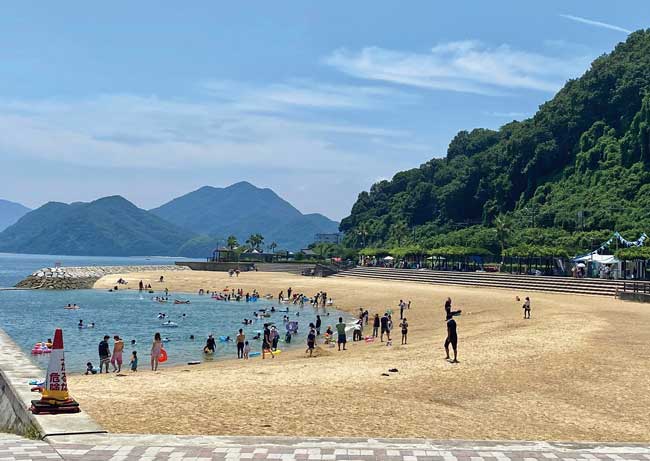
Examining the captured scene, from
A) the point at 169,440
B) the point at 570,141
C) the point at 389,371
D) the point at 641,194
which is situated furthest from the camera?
the point at 570,141

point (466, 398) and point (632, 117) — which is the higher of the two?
point (632, 117)

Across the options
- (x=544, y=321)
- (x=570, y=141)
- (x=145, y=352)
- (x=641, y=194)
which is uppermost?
(x=570, y=141)

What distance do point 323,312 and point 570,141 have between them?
8216 cm

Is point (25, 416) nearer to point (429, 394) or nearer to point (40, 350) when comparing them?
point (429, 394)

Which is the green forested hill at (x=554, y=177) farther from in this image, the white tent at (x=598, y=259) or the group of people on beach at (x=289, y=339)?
the group of people on beach at (x=289, y=339)

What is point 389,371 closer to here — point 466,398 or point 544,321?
point 466,398

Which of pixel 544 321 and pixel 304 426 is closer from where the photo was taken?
pixel 304 426

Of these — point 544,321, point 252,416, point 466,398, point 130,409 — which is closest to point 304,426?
point 252,416

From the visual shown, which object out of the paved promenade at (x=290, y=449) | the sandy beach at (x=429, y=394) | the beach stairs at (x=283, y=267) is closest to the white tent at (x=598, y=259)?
the sandy beach at (x=429, y=394)

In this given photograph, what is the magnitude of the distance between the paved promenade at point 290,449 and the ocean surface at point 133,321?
1935 cm

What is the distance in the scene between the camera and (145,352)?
3431 cm

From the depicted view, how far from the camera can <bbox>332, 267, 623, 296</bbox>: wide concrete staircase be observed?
5006 cm

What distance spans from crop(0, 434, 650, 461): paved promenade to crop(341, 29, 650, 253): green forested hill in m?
66.4

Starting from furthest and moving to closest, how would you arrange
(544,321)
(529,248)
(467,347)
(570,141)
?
(570,141)
(529,248)
(544,321)
(467,347)
